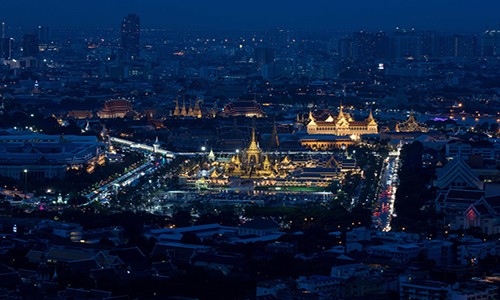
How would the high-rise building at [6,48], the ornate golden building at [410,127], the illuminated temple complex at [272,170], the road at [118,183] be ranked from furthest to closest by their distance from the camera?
the high-rise building at [6,48], the ornate golden building at [410,127], the illuminated temple complex at [272,170], the road at [118,183]

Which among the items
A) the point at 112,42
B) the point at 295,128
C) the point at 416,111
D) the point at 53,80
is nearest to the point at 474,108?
the point at 416,111

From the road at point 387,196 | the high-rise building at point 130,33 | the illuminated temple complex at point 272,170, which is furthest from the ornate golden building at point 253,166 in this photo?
the high-rise building at point 130,33

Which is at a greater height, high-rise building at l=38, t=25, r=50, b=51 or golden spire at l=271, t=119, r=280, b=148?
high-rise building at l=38, t=25, r=50, b=51

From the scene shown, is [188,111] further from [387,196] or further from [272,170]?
[387,196]

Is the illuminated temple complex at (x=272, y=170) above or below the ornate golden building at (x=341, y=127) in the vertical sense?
below

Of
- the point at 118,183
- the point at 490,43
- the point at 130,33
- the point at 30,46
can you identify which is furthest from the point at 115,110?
the point at 490,43

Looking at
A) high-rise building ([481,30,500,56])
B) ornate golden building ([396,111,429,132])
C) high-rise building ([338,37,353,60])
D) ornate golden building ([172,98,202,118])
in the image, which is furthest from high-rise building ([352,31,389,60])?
ornate golden building ([396,111,429,132])

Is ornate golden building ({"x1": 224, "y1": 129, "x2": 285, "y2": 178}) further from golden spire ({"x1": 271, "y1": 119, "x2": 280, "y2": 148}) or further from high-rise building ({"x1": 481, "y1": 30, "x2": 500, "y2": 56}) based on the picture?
high-rise building ({"x1": 481, "y1": 30, "x2": 500, "y2": 56})

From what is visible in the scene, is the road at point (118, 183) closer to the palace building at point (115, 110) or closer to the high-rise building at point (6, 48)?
the palace building at point (115, 110)

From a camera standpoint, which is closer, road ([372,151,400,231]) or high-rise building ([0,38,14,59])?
road ([372,151,400,231])

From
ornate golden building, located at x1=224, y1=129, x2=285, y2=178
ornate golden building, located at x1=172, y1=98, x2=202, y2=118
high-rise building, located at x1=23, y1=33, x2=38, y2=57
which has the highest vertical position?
high-rise building, located at x1=23, y1=33, x2=38, y2=57
